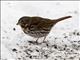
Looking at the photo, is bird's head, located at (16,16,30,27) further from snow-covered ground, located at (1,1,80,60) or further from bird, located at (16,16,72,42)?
snow-covered ground, located at (1,1,80,60)

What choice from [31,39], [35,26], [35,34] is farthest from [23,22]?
[31,39]

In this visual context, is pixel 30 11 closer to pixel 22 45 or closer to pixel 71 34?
pixel 71 34

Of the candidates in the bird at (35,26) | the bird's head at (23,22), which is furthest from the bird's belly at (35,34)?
the bird's head at (23,22)

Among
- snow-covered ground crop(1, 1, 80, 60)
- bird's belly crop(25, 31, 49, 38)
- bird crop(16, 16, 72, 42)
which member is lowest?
snow-covered ground crop(1, 1, 80, 60)

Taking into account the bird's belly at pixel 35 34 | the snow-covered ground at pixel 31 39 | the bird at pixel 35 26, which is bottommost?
the snow-covered ground at pixel 31 39

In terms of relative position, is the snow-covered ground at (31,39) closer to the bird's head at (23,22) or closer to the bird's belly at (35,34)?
the bird's belly at (35,34)

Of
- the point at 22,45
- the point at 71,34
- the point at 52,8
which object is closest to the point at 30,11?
the point at 52,8

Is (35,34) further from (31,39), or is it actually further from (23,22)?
(31,39)

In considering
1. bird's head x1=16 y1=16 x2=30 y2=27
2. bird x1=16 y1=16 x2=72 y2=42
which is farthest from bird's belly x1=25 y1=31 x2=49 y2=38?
bird's head x1=16 y1=16 x2=30 y2=27

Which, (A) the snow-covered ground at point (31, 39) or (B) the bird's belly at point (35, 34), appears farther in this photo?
(B) the bird's belly at point (35, 34)
